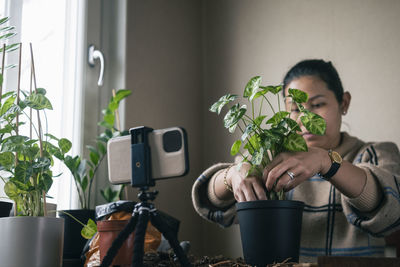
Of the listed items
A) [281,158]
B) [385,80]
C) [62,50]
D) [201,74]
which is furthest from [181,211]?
[281,158]

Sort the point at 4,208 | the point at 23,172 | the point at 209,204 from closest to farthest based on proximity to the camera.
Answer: the point at 23,172
the point at 4,208
the point at 209,204

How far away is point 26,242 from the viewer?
91cm

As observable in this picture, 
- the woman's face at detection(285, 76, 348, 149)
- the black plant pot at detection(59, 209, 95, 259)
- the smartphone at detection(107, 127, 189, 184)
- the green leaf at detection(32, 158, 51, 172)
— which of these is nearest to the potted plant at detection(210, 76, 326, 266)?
the smartphone at detection(107, 127, 189, 184)

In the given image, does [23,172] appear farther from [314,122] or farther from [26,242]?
[314,122]

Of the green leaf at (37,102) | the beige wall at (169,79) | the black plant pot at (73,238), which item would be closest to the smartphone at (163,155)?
the green leaf at (37,102)

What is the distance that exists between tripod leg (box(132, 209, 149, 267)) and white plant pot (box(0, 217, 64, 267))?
0.28 m

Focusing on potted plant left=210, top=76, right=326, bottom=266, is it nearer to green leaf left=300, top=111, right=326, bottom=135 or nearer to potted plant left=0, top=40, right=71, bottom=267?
green leaf left=300, top=111, right=326, bottom=135

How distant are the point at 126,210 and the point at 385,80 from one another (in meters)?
1.10

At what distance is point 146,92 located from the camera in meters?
1.92

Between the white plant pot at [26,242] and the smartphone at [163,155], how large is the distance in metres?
0.22

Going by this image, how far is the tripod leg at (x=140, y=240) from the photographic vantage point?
71cm

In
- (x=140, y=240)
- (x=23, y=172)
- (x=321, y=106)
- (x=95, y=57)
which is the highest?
(x=95, y=57)

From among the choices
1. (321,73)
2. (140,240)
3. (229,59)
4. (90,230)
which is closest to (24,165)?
(90,230)

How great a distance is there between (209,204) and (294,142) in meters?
0.51
